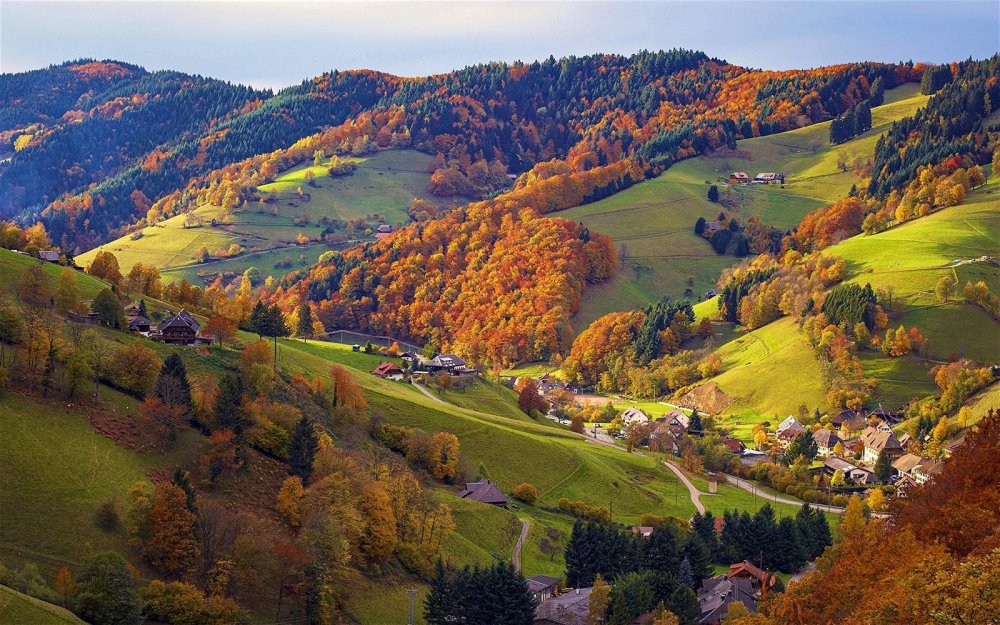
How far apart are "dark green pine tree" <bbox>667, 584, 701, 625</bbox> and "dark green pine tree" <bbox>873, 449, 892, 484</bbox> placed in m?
57.5

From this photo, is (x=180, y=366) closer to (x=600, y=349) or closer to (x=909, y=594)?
(x=909, y=594)

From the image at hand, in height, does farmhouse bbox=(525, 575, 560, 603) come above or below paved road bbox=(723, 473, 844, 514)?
above

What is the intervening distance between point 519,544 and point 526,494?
37.5 feet

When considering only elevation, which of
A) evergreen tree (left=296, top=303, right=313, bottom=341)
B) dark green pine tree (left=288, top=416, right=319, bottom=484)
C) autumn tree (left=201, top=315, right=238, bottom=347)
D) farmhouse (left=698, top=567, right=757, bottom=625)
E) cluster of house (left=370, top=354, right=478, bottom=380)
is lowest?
farmhouse (left=698, top=567, right=757, bottom=625)

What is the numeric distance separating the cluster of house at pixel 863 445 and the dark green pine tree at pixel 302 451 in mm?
60782

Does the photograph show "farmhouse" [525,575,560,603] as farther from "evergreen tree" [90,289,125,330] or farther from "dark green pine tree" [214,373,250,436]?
"evergreen tree" [90,289,125,330]

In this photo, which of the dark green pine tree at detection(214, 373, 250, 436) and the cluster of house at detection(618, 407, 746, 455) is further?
the cluster of house at detection(618, 407, 746, 455)

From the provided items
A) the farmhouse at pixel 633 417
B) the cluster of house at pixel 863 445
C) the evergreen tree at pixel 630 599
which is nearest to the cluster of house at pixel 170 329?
the evergreen tree at pixel 630 599

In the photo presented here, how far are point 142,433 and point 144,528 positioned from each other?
12269 millimetres

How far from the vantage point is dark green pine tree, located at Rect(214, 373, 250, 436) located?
7900 centimetres

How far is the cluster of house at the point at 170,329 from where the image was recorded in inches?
A: 3728

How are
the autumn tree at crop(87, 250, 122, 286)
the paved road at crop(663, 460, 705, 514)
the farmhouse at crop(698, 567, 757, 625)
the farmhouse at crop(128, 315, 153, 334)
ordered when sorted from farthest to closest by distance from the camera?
the autumn tree at crop(87, 250, 122, 286)
the paved road at crop(663, 460, 705, 514)
the farmhouse at crop(128, 315, 153, 334)
the farmhouse at crop(698, 567, 757, 625)

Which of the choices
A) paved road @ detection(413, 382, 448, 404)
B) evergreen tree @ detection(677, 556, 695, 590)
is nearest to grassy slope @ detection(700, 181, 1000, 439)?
paved road @ detection(413, 382, 448, 404)

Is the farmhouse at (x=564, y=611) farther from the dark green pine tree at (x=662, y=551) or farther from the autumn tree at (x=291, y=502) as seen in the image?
the autumn tree at (x=291, y=502)
